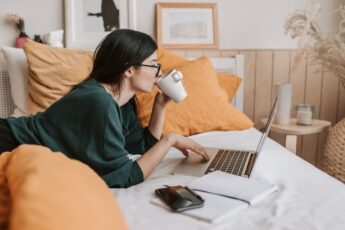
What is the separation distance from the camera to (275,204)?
3.13 feet

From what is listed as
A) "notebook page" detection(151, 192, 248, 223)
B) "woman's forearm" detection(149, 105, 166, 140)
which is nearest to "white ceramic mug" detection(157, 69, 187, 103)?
"woman's forearm" detection(149, 105, 166, 140)

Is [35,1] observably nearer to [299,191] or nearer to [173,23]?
[173,23]

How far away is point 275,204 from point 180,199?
239mm

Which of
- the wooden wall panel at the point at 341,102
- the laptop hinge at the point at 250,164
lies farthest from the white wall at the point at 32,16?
the wooden wall panel at the point at 341,102

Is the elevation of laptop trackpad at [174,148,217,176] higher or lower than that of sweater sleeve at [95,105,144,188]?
lower

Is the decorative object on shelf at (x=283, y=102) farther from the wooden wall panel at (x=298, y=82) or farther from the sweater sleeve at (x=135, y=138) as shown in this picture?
the sweater sleeve at (x=135, y=138)

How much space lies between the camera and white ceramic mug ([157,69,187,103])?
1.44 m

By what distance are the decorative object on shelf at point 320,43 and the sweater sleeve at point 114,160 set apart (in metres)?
1.42

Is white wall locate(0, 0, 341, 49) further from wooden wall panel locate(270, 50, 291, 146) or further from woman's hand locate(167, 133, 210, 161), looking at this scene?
woman's hand locate(167, 133, 210, 161)

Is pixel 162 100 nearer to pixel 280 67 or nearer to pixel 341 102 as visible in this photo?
pixel 280 67

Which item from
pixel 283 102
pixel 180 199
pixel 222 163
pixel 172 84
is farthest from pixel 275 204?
pixel 283 102

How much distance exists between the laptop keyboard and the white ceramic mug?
0.26 m

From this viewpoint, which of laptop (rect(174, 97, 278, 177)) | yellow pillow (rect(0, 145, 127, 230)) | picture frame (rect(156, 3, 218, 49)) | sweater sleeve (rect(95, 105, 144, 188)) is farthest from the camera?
picture frame (rect(156, 3, 218, 49))

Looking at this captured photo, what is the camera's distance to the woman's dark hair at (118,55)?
→ 131cm
